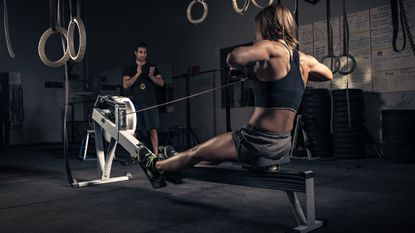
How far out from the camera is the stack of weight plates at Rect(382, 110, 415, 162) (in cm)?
424

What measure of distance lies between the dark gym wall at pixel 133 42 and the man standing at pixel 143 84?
7.50 feet

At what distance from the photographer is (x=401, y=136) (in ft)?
14.0

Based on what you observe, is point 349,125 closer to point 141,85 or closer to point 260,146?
point 141,85

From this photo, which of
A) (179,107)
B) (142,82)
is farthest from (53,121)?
(142,82)

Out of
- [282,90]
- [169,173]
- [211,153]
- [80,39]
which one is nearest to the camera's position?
[282,90]

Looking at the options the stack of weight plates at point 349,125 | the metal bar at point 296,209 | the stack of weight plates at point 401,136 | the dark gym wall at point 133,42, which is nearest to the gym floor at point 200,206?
the metal bar at point 296,209

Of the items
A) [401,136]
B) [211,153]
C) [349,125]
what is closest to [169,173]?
[211,153]

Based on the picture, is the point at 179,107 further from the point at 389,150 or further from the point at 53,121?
the point at 389,150

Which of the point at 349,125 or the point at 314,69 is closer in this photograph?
the point at 314,69

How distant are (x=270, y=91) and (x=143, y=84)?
2908 millimetres

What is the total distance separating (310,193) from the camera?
70.0 inches

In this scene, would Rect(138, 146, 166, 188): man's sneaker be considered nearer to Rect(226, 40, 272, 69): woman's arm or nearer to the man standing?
Rect(226, 40, 272, 69): woman's arm

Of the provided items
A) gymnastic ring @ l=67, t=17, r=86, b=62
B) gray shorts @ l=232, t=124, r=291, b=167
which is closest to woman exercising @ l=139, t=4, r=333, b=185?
gray shorts @ l=232, t=124, r=291, b=167

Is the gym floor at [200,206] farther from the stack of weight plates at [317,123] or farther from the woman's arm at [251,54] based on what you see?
the stack of weight plates at [317,123]
